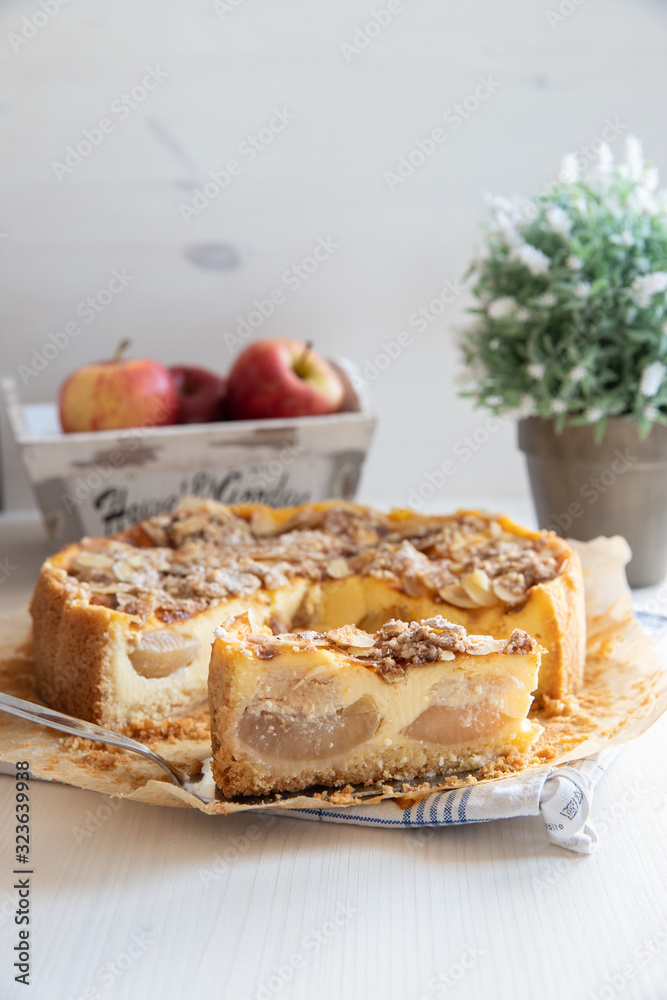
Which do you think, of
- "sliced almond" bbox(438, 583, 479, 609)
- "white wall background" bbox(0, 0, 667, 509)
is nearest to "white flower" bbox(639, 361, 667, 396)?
"sliced almond" bbox(438, 583, 479, 609)

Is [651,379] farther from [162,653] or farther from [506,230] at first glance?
[162,653]

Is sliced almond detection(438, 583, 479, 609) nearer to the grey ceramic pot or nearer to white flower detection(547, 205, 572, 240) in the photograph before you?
the grey ceramic pot

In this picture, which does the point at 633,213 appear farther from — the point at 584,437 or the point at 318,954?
the point at 318,954

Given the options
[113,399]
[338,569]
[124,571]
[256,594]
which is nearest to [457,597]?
[338,569]

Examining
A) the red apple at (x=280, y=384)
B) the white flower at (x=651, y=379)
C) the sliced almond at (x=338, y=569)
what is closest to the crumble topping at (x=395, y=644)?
the sliced almond at (x=338, y=569)

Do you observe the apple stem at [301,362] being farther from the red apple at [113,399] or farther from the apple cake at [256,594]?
the apple cake at [256,594]

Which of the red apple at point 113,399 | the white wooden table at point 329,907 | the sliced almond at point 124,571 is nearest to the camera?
the white wooden table at point 329,907

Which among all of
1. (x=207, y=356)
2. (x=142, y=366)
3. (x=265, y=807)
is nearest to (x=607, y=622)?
(x=265, y=807)
